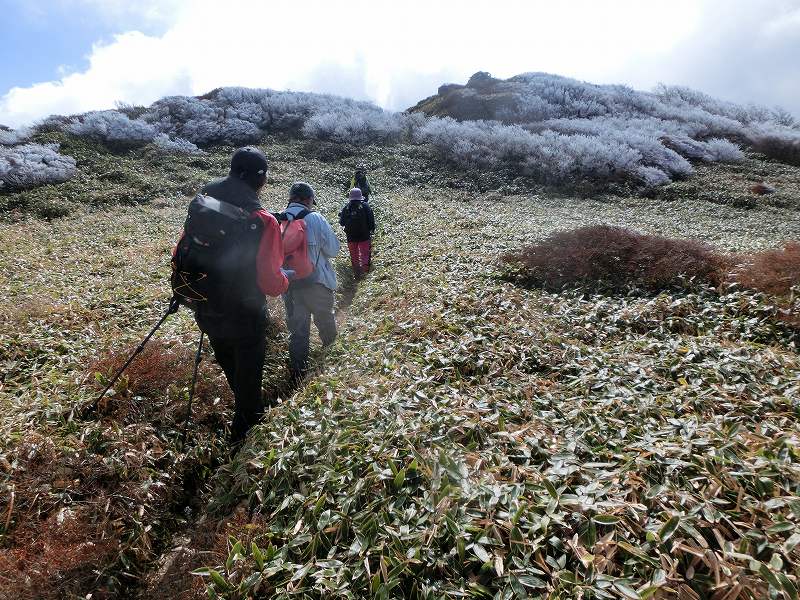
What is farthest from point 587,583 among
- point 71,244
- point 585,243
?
point 71,244

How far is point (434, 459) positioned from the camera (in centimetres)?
342

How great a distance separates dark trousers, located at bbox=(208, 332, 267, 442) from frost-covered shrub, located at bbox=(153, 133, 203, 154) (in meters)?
26.1

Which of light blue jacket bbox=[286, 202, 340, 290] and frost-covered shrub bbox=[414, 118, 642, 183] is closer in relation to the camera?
light blue jacket bbox=[286, 202, 340, 290]

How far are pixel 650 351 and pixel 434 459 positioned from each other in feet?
11.0

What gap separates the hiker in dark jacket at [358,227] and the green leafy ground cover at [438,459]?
3446 mm

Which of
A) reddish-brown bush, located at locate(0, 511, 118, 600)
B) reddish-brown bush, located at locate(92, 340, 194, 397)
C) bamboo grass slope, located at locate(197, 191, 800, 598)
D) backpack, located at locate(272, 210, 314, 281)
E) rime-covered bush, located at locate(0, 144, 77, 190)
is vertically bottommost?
reddish-brown bush, located at locate(0, 511, 118, 600)

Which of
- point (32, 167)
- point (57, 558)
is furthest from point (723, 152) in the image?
point (32, 167)

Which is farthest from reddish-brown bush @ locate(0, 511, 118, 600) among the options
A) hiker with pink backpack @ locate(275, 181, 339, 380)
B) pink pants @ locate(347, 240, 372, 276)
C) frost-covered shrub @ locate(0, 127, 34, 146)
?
frost-covered shrub @ locate(0, 127, 34, 146)

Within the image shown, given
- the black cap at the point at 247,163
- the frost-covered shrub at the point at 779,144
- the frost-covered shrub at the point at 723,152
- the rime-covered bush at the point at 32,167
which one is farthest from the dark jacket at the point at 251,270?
the frost-covered shrub at the point at 779,144

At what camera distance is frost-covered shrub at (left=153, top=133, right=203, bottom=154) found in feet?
86.3

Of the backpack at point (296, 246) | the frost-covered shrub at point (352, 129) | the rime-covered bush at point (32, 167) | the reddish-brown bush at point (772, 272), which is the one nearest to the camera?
the backpack at point (296, 246)

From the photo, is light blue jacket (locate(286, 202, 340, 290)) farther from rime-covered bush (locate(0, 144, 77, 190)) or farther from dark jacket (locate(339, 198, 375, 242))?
rime-covered bush (locate(0, 144, 77, 190))

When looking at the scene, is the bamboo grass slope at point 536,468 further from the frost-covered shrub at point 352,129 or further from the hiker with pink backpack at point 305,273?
the frost-covered shrub at point 352,129

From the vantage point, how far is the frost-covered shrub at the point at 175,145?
26.3 metres
